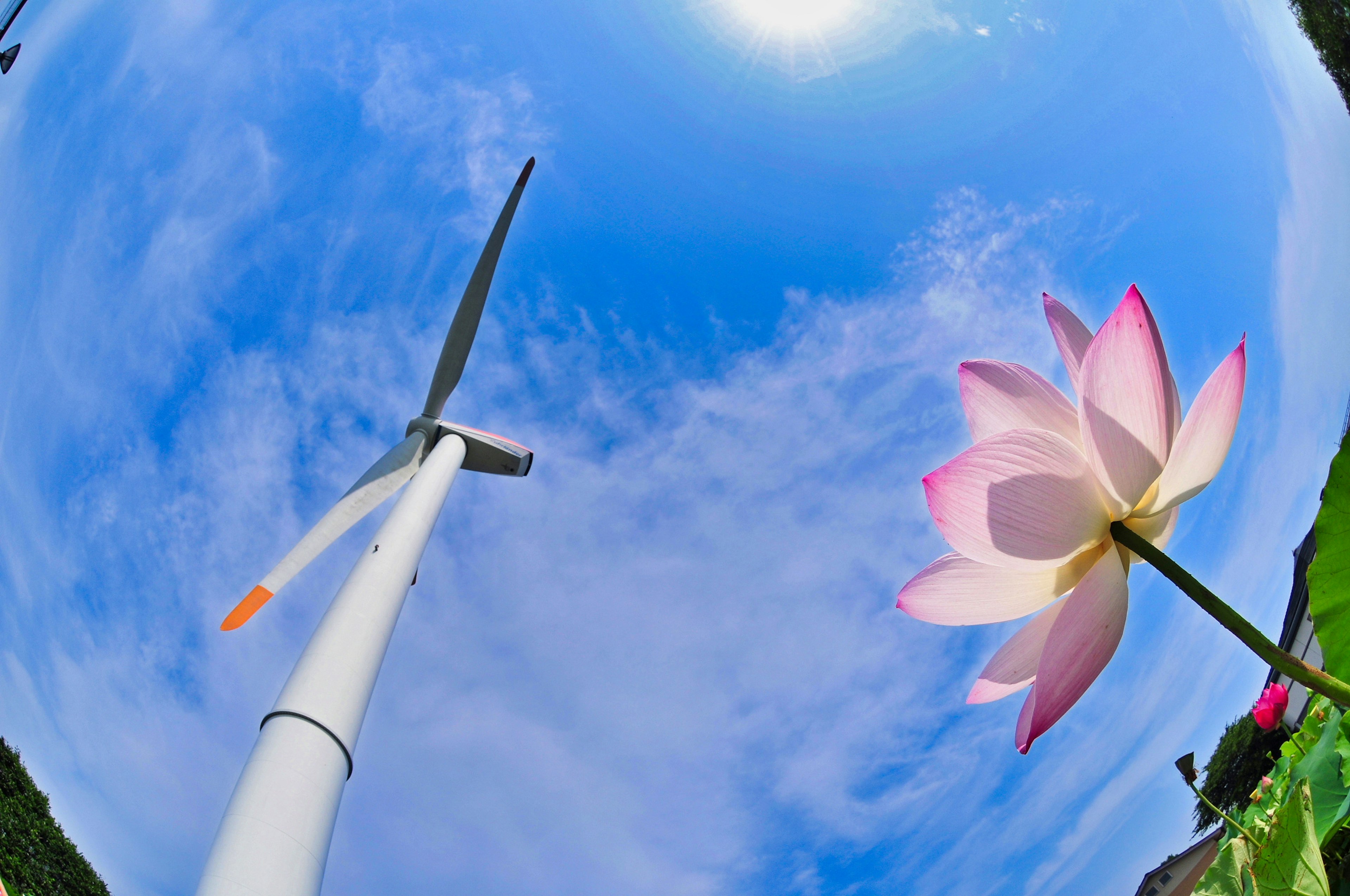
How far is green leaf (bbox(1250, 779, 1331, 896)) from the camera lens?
0.85 metres

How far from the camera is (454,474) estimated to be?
9055mm

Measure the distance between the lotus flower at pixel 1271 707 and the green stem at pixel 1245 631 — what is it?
7.43 ft

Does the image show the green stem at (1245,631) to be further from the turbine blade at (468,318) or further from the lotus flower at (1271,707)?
the turbine blade at (468,318)

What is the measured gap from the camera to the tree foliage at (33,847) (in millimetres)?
14945

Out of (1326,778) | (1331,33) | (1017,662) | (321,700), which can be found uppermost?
(1331,33)

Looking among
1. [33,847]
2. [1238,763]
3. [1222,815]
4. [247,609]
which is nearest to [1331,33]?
[1238,763]

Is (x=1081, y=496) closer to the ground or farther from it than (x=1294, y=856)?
farther from it

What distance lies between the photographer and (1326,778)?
162cm

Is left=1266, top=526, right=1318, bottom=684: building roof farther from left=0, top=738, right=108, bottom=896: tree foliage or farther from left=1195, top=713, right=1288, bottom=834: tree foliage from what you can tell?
left=0, top=738, right=108, bottom=896: tree foliage

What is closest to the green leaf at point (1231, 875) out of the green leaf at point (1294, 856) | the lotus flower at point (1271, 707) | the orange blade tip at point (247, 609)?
the green leaf at point (1294, 856)

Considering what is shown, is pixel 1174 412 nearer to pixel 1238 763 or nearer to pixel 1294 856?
pixel 1294 856

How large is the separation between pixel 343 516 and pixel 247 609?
1618 mm

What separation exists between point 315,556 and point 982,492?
9.10 meters

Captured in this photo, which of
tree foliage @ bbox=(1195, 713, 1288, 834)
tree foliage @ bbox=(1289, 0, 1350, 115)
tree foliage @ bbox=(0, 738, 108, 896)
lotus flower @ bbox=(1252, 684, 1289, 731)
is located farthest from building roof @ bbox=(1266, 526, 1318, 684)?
tree foliage @ bbox=(0, 738, 108, 896)
